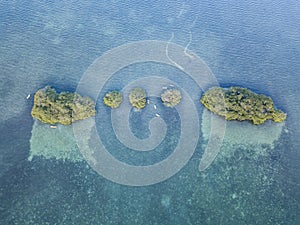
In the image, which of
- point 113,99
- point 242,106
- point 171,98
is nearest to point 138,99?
point 113,99

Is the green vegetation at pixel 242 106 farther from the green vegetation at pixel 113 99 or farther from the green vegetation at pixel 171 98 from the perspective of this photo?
the green vegetation at pixel 113 99

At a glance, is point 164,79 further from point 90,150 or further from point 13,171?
point 13,171

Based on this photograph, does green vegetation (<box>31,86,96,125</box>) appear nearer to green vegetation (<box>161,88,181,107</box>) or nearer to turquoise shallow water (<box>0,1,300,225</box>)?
turquoise shallow water (<box>0,1,300,225</box>)

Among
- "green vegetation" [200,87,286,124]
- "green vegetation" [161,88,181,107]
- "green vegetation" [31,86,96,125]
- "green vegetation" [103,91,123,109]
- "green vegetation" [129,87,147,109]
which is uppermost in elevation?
"green vegetation" [200,87,286,124]

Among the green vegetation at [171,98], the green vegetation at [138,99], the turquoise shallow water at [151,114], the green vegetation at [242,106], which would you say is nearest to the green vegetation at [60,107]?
the turquoise shallow water at [151,114]

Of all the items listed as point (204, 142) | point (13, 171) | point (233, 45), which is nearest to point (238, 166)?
point (204, 142)

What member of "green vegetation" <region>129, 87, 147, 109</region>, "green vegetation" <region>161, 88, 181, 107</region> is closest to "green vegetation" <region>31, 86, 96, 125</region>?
"green vegetation" <region>129, 87, 147, 109</region>
